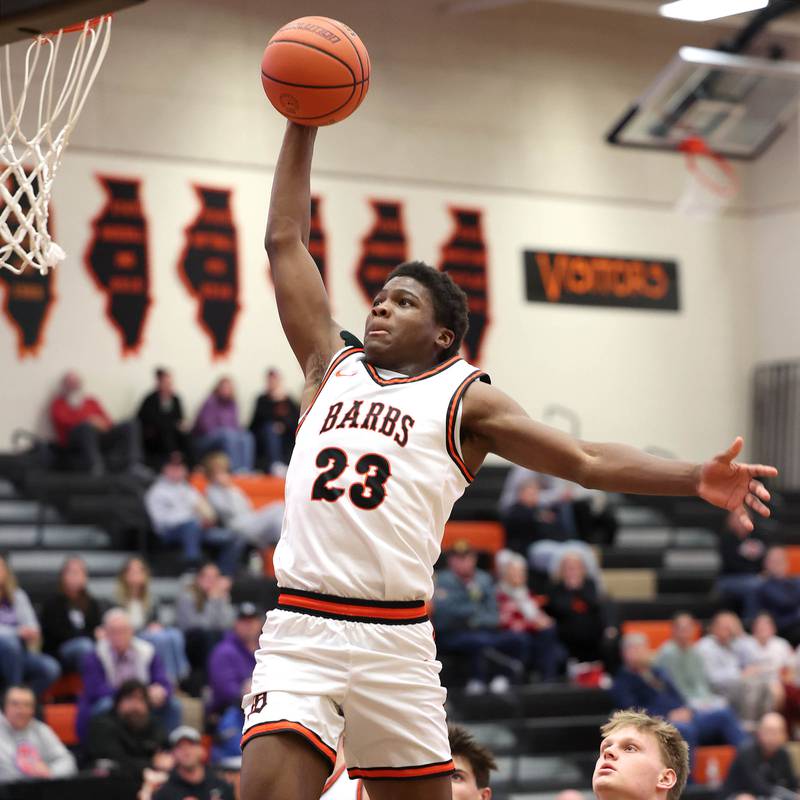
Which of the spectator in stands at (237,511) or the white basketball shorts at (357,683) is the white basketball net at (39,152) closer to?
the white basketball shorts at (357,683)

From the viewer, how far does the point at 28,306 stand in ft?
51.9

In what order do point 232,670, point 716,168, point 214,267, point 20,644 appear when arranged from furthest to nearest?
point 716,168 < point 214,267 < point 232,670 < point 20,644

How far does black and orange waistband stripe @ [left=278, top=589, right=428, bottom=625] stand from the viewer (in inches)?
169

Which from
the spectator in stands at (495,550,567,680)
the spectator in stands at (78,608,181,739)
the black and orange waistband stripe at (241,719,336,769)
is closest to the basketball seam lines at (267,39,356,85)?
the black and orange waistband stripe at (241,719,336,769)

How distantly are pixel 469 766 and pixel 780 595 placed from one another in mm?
10492

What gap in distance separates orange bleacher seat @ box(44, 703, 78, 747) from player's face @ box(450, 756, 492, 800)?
6045 mm

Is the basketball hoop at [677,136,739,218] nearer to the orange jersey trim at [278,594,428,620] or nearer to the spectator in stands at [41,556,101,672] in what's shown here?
the spectator in stands at [41,556,101,672]

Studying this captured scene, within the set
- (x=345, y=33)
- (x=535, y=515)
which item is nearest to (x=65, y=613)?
(x=535, y=515)

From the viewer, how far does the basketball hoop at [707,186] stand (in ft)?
64.0

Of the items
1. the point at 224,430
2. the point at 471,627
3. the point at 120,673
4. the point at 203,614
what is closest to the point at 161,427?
the point at 224,430

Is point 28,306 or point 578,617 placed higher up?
point 28,306

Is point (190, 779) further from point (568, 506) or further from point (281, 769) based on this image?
point (568, 506)

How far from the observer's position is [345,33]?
16.5 feet

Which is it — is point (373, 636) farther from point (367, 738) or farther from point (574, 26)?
point (574, 26)
